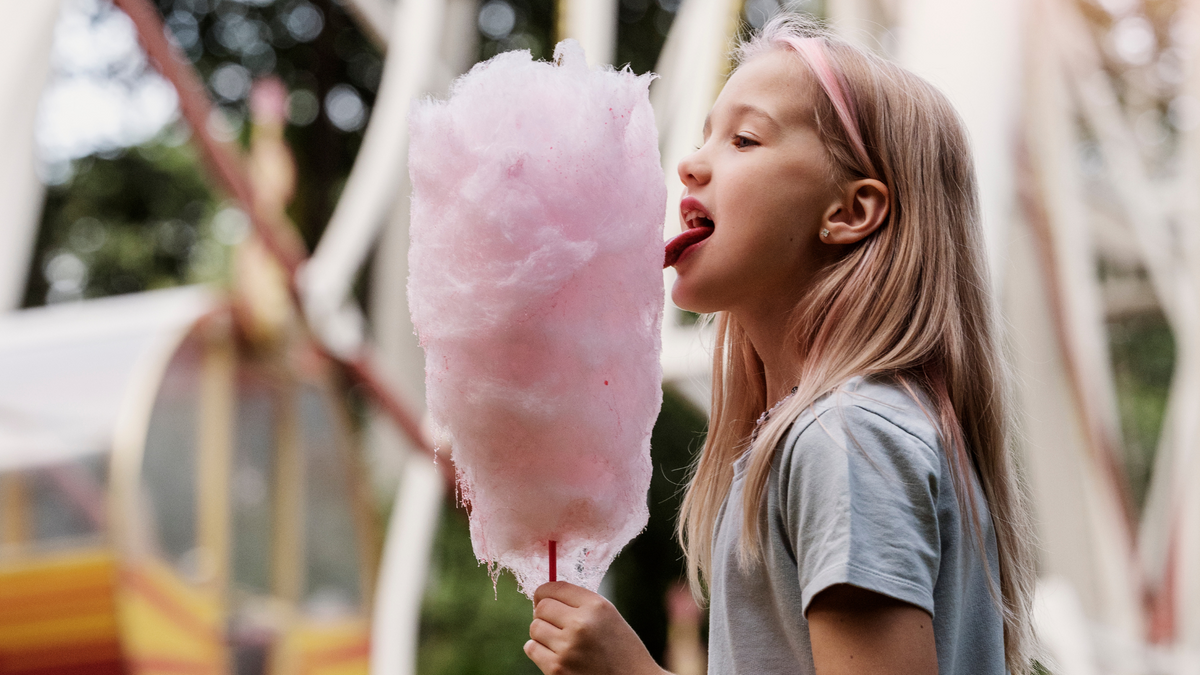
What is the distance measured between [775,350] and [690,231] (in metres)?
0.18

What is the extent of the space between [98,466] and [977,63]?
3.80 meters

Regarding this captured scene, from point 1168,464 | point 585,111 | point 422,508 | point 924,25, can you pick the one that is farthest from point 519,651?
point 585,111

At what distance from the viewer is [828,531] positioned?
3.69 feet

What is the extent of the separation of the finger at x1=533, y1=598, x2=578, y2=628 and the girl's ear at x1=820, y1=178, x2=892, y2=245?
531 mm

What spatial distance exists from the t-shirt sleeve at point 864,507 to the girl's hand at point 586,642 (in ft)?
0.80

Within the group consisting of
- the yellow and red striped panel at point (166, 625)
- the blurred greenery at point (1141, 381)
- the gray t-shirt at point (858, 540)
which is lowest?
the blurred greenery at point (1141, 381)

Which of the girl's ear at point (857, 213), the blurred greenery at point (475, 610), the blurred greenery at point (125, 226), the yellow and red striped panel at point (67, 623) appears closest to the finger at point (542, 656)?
the girl's ear at point (857, 213)

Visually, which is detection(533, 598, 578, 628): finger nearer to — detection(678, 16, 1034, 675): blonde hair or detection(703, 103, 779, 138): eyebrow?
detection(678, 16, 1034, 675): blonde hair

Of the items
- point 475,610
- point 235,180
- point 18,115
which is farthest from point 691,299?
point 475,610

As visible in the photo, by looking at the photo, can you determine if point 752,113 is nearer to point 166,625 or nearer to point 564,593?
point 564,593

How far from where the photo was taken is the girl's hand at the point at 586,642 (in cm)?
130

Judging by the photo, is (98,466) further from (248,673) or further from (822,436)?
(822,436)

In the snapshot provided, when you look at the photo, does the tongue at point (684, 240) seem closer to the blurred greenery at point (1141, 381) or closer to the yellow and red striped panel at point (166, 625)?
the yellow and red striped panel at point (166, 625)

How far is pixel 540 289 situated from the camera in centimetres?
140
